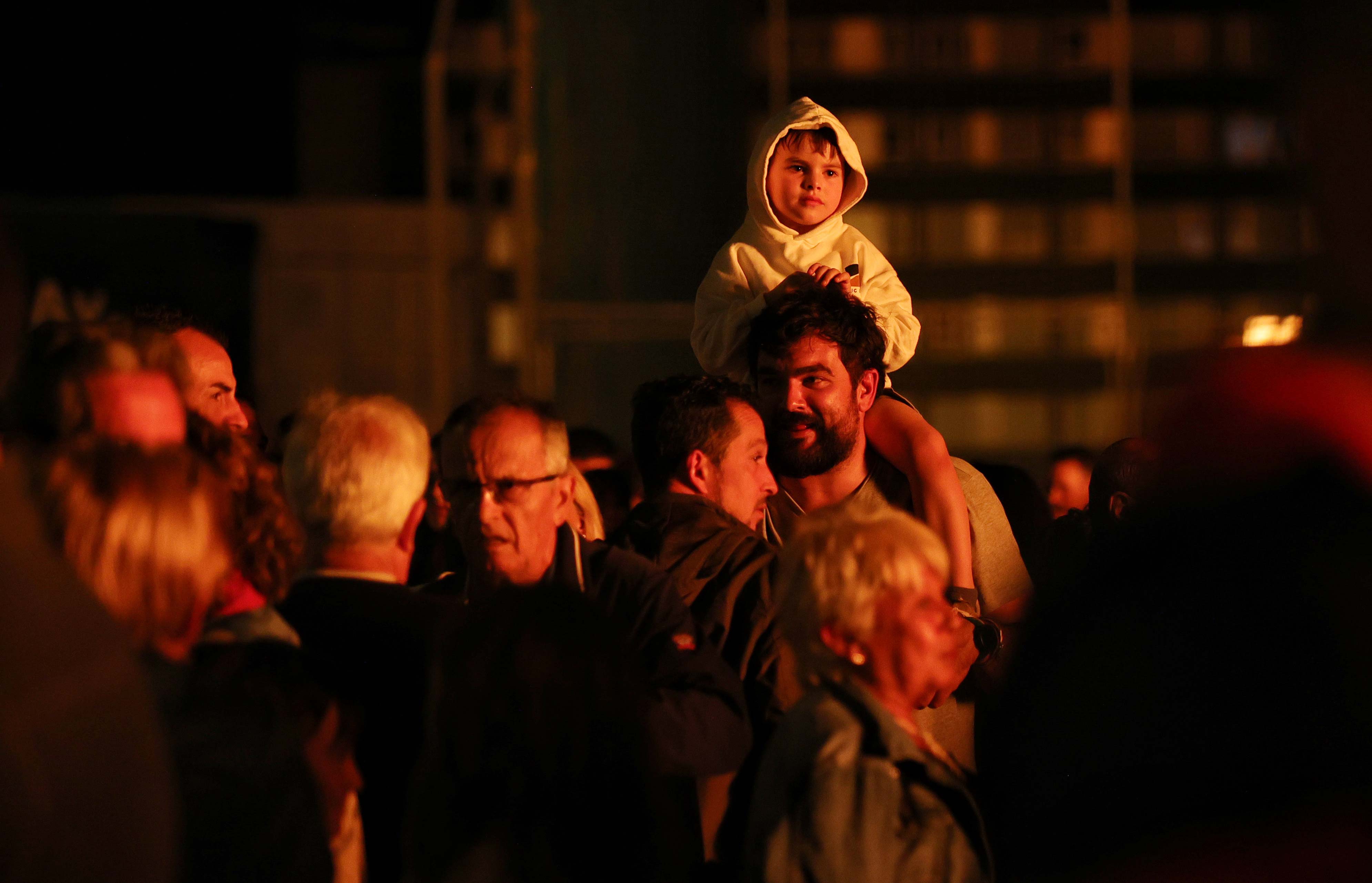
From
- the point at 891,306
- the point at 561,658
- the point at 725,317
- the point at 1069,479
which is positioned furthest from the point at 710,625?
the point at 1069,479

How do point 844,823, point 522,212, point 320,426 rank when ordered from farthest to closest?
→ 1. point 522,212
2. point 320,426
3. point 844,823

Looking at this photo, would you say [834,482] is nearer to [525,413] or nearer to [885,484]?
[885,484]

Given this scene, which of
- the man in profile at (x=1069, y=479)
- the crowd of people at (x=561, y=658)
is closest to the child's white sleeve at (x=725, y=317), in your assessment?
the crowd of people at (x=561, y=658)

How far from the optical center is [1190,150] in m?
15.4

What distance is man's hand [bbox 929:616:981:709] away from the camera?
385 cm

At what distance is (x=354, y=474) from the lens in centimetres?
303

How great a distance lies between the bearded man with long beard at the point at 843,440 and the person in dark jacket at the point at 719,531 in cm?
18

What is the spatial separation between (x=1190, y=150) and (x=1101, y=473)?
1143 centimetres

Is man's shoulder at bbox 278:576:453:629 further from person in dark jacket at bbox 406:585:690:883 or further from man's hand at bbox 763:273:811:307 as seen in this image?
man's hand at bbox 763:273:811:307

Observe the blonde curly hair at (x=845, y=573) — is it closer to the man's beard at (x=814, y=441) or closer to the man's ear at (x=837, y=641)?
the man's ear at (x=837, y=641)

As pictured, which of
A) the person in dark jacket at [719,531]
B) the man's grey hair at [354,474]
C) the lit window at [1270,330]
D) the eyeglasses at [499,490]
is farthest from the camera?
the person in dark jacket at [719,531]

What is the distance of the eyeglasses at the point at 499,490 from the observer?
335 cm

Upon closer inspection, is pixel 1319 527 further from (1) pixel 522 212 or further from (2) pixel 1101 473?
(1) pixel 522 212

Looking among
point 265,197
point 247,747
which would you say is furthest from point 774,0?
point 247,747
